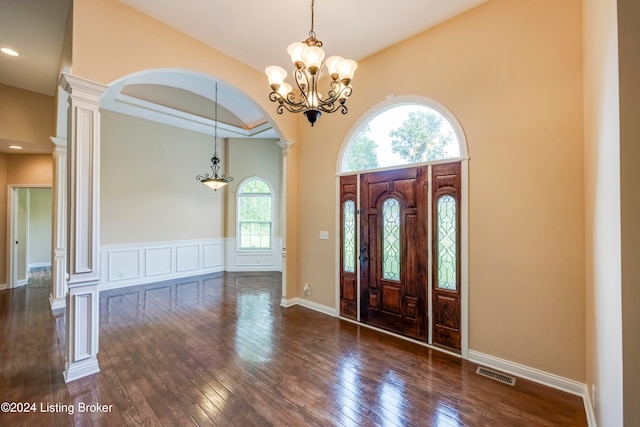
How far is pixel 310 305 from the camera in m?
4.52

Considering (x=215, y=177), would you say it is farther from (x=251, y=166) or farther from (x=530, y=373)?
(x=530, y=373)

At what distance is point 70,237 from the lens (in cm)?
250

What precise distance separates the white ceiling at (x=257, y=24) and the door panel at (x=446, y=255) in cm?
177

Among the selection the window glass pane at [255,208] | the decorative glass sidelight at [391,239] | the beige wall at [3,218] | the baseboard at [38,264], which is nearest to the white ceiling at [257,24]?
the decorative glass sidelight at [391,239]

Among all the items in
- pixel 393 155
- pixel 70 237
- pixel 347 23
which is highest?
pixel 347 23

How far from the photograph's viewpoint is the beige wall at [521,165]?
92.0 inches

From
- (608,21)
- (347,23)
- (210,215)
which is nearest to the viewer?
(608,21)

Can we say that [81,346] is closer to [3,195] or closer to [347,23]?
[347,23]

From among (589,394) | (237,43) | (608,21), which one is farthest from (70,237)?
(589,394)

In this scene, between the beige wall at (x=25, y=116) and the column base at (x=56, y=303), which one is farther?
the beige wall at (x=25, y=116)

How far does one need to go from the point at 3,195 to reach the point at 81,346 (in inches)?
223

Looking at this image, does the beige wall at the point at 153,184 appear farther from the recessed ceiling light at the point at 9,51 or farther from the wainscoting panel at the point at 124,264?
the recessed ceiling light at the point at 9,51

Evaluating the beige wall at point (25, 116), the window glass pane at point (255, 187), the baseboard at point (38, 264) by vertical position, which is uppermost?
the beige wall at point (25, 116)

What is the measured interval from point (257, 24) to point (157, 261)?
5.50 meters
